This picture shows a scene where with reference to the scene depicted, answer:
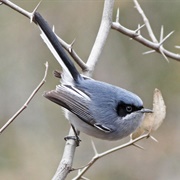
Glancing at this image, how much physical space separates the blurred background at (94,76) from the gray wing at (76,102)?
264 cm

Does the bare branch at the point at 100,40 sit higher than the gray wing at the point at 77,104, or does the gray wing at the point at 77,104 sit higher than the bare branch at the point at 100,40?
the bare branch at the point at 100,40

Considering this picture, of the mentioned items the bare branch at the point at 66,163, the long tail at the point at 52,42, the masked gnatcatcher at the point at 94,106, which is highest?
the long tail at the point at 52,42

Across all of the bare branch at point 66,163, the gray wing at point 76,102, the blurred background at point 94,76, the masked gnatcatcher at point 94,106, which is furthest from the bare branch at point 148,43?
the blurred background at point 94,76

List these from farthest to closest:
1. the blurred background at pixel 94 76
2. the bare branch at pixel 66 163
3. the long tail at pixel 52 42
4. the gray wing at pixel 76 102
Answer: the blurred background at pixel 94 76 < the gray wing at pixel 76 102 < the long tail at pixel 52 42 < the bare branch at pixel 66 163

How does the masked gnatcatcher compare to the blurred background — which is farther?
the blurred background

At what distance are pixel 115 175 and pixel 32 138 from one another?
1.00m

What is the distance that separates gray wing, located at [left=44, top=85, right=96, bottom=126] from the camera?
269 centimetres

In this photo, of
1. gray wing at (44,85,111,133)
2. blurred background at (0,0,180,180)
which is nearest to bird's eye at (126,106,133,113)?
gray wing at (44,85,111,133)

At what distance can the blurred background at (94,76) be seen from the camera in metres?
5.36

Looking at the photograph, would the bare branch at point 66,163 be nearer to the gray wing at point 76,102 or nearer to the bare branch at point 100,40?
the gray wing at point 76,102

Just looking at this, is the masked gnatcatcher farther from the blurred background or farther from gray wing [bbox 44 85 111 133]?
the blurred background

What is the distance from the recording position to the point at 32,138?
5.63 meters

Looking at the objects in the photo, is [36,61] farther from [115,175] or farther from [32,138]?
[115,175]

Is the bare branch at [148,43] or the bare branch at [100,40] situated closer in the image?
the bare branch at [148,43]
